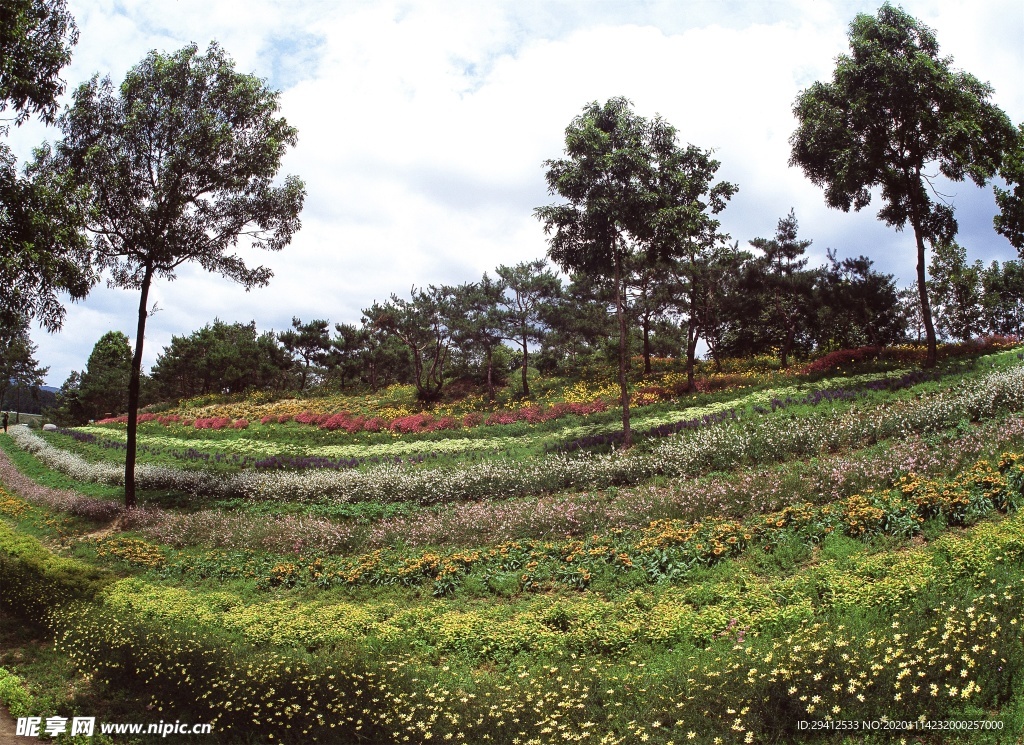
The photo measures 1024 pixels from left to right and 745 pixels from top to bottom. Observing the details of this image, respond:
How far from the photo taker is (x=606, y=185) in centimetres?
1858

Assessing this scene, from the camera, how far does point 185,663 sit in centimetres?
707

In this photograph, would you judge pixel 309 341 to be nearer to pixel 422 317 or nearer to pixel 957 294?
pixel 422 317

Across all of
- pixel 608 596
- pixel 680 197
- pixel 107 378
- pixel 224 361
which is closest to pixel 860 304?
pixel 680 197

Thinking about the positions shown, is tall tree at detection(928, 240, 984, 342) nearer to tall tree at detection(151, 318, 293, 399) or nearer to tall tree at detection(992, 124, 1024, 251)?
tall tree at detection(992, 124, 1024, 251)

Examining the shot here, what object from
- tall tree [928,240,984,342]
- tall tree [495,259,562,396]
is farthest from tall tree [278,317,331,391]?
tall tree [928,240,984,342]

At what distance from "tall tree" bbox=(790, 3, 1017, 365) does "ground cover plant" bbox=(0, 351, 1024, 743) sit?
10083mm

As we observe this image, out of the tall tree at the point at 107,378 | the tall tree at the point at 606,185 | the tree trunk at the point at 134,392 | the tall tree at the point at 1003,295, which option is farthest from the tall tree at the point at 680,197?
the tall tree at the point at 107,378

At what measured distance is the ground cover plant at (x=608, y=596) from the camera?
5.07 m

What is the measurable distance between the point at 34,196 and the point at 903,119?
25.9 metres

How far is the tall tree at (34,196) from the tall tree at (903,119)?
22463 mm

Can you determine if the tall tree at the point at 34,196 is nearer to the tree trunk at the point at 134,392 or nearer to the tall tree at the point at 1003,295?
the tree trunk at the point at 134,392

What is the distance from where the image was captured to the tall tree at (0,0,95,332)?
979 cm

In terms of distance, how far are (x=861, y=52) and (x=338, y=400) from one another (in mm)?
32469

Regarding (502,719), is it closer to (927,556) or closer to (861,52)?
(927,556)
